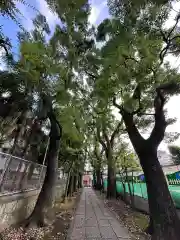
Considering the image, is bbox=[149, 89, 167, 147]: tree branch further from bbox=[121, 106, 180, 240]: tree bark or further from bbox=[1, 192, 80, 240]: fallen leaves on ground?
bbox=[1, 192, 80, 240]: fallen leaves on ground

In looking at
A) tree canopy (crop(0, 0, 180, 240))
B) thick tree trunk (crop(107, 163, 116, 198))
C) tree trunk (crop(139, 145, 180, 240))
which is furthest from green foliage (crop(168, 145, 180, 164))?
tree trunk (crop(139, 145, 180, 240))

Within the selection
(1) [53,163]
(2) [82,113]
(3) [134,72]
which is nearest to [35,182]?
(1) [53,163]

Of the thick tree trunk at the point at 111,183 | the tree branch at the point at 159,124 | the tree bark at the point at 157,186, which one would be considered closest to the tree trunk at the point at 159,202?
the tree bark at the point at 157,186

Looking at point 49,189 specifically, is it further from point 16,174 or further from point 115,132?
point 115,132

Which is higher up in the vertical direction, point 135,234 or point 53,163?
point 53,163

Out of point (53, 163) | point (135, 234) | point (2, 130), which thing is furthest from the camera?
point (2, 130)

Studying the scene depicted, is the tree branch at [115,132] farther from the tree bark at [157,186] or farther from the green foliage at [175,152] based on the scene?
the green foliage at [175,152]

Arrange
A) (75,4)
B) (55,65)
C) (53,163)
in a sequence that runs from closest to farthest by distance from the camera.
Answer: (75,4)
(55,65)
(53,163)

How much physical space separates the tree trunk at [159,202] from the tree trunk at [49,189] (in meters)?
3.32

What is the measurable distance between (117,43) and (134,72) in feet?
5.51

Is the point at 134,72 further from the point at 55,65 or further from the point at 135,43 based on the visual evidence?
the point at 55,65

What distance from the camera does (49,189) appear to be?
20.0ft

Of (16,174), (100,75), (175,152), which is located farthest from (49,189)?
(175,152)

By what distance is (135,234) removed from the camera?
502cm
